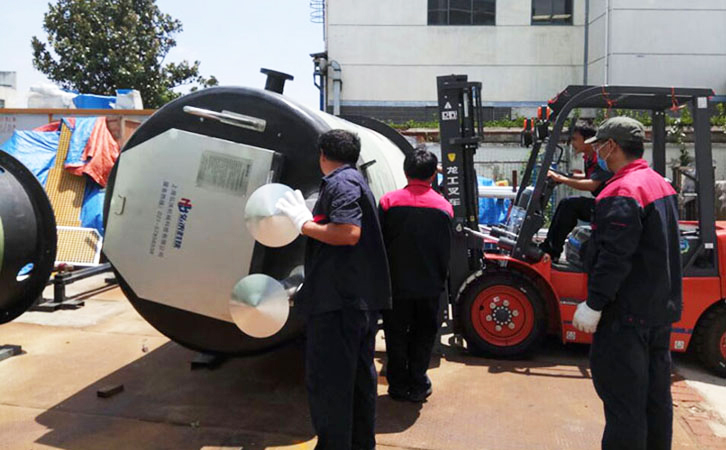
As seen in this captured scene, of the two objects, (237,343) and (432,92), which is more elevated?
(432,92)

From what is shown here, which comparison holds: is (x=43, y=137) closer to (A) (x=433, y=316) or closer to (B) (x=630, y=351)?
(A) (x=433, y=316)

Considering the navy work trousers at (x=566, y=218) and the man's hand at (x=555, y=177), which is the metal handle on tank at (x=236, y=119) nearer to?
the man's hand at (x=555, y=177)

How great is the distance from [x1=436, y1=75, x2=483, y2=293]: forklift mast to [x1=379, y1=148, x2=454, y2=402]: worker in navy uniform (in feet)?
4.49

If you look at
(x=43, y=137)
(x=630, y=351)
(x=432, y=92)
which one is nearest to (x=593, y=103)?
(x=630, y=351)

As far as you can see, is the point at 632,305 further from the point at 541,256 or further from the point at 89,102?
the point at 89,102

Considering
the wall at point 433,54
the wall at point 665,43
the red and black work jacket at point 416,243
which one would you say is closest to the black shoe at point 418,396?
the red and black work jacket at point 416,243

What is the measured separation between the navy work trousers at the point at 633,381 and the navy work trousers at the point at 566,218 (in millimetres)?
2482

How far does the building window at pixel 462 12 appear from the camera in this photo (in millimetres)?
22484

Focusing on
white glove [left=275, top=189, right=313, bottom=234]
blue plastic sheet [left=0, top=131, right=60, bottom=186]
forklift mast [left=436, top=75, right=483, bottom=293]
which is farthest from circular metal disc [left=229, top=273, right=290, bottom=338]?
blue plastic sheet [left=0, top=131, right=60, bottom=186]

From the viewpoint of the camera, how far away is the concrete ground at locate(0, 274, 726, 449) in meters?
3.90

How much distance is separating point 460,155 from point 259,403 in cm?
297

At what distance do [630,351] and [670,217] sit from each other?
29.7 inches

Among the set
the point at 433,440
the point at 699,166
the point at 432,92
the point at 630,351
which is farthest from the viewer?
the point at 432,92

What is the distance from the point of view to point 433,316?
14.8 ft
